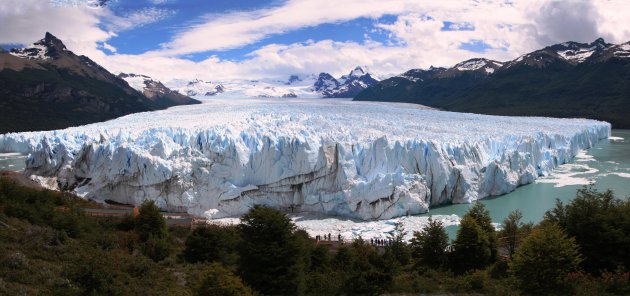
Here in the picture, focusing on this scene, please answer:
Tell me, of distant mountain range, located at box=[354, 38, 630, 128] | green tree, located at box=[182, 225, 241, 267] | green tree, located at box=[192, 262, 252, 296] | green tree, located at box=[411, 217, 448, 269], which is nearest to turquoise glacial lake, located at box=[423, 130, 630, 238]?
green tree, located at box=[411, 217, 448, 269]

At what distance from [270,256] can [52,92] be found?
3022 inches

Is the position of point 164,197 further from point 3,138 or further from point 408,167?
point 3,138

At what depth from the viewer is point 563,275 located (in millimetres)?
11148

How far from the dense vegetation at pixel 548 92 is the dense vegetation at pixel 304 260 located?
2433 inches

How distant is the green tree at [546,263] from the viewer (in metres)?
11.0

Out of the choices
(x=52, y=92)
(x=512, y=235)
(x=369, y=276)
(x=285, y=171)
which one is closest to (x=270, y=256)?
(x=369, y=276)

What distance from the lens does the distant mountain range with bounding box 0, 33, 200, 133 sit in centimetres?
6531

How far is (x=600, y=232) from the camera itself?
12250mm

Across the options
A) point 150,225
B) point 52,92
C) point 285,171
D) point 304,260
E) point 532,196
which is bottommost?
point 532,196

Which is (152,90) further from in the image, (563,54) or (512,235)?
(512,235)

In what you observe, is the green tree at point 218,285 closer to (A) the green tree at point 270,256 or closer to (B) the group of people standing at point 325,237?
(A) the green tree at point 270,256

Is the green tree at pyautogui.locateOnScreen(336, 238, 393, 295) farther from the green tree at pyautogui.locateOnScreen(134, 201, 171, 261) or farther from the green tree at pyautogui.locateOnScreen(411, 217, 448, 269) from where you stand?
the green tree at pyautogui.locateOnScreen(134, 201, 171, 261)

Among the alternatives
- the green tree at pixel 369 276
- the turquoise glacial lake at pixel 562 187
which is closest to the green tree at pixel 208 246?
the green tree at pixel 369 276

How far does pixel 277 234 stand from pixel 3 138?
135 feet
